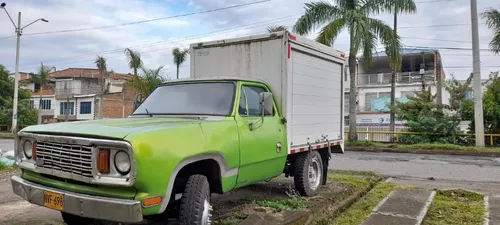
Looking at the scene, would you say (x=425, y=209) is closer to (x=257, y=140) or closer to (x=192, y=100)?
(x=257, y=140)

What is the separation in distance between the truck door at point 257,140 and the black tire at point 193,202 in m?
0.78

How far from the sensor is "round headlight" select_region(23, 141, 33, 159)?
4.23 metres

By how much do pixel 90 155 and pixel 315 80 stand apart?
4255mm

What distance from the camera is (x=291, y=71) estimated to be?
598 cm

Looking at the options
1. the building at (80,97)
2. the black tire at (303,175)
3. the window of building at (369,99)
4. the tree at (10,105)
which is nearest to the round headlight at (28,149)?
the black tire at (303,175)

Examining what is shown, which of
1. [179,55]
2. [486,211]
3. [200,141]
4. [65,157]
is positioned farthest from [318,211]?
[179,55]

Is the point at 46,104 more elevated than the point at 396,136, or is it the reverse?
the point at 46,104

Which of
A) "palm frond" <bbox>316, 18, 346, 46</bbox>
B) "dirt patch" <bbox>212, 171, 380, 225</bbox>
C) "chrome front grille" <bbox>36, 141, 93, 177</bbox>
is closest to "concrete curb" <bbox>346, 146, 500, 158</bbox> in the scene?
"palm frond" <bbox>316, 18, 346, 46</bbox>

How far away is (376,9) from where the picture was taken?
18688 mm

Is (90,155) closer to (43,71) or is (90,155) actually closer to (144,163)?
(144,163)

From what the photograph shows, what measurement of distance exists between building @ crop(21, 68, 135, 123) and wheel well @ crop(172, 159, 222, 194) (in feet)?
148

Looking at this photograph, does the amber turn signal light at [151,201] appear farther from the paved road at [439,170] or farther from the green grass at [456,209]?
the paved road at [439,170]

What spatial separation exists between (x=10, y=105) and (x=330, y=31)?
41453 millimetres

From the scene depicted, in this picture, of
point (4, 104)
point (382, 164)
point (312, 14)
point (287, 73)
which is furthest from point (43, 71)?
point (287, 73)
